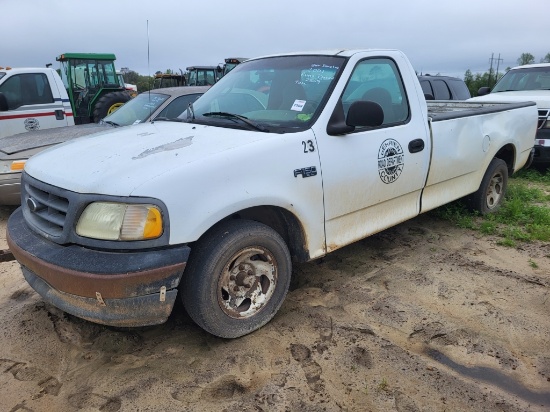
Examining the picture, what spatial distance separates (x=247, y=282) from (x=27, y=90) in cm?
727

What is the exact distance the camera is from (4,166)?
17.9 ft

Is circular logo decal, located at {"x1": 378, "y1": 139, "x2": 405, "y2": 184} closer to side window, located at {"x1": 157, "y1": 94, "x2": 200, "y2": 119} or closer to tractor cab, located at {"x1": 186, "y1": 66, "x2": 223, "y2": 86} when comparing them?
side window, located at {"x1": 157, "y1": 94, "x2": 200, "y2": 119}

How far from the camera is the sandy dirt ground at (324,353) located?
2520mm

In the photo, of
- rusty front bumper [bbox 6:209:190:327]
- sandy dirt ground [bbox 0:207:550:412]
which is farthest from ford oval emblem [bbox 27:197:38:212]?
sandy dirt ground [bbox 0:207:550:412]

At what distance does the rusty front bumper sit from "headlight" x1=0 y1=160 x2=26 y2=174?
3182 mm

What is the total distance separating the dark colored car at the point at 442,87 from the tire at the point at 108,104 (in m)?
8.35

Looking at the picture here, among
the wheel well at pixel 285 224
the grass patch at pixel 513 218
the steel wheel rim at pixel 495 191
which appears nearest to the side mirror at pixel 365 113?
the wheel well at pixel 285 224

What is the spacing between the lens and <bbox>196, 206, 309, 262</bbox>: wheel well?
3.17 metres

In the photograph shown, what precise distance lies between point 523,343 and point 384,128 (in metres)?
1.83

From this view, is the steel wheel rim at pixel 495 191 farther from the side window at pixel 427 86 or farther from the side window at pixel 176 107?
the side window at pixel 427 86

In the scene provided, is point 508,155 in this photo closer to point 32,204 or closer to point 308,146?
point 308,146

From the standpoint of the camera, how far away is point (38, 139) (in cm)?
612

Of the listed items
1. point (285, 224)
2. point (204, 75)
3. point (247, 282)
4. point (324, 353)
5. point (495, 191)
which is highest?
point (204, 75)

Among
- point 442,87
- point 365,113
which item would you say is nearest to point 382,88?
point 365,113
